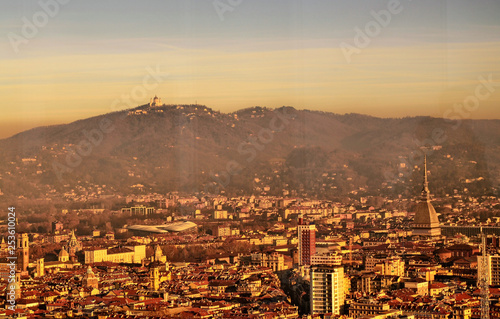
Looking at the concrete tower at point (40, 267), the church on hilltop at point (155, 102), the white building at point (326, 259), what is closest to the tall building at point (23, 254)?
the concrete tower at point (40, 267)

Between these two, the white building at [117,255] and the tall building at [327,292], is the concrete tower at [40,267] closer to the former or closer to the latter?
the white building at [117,255]

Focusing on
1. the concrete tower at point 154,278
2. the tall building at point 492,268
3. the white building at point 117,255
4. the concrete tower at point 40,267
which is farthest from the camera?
the white building at point 117,255

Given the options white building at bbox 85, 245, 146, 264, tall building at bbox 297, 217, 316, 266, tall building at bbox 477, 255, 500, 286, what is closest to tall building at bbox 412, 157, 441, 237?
tall building at bbox 297, 217, 316, 266

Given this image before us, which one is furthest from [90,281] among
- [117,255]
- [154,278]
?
[117,255]

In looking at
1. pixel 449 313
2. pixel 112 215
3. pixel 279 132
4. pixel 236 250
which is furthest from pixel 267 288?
pixel 279 132

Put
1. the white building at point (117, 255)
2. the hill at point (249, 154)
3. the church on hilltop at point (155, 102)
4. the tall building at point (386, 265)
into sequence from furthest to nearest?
1. the church on hilltop at point (155, 102)
2. the hill at point (249, 154)
3. the white building at point (117, 255)
4. the tall building at point (386, 265)

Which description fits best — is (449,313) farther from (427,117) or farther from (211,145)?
(211,145)

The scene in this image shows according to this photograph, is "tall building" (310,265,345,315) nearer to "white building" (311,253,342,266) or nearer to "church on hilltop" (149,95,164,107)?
"white building" (311,253,342,266)

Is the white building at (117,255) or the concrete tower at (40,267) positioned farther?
the white building at (117,255)
